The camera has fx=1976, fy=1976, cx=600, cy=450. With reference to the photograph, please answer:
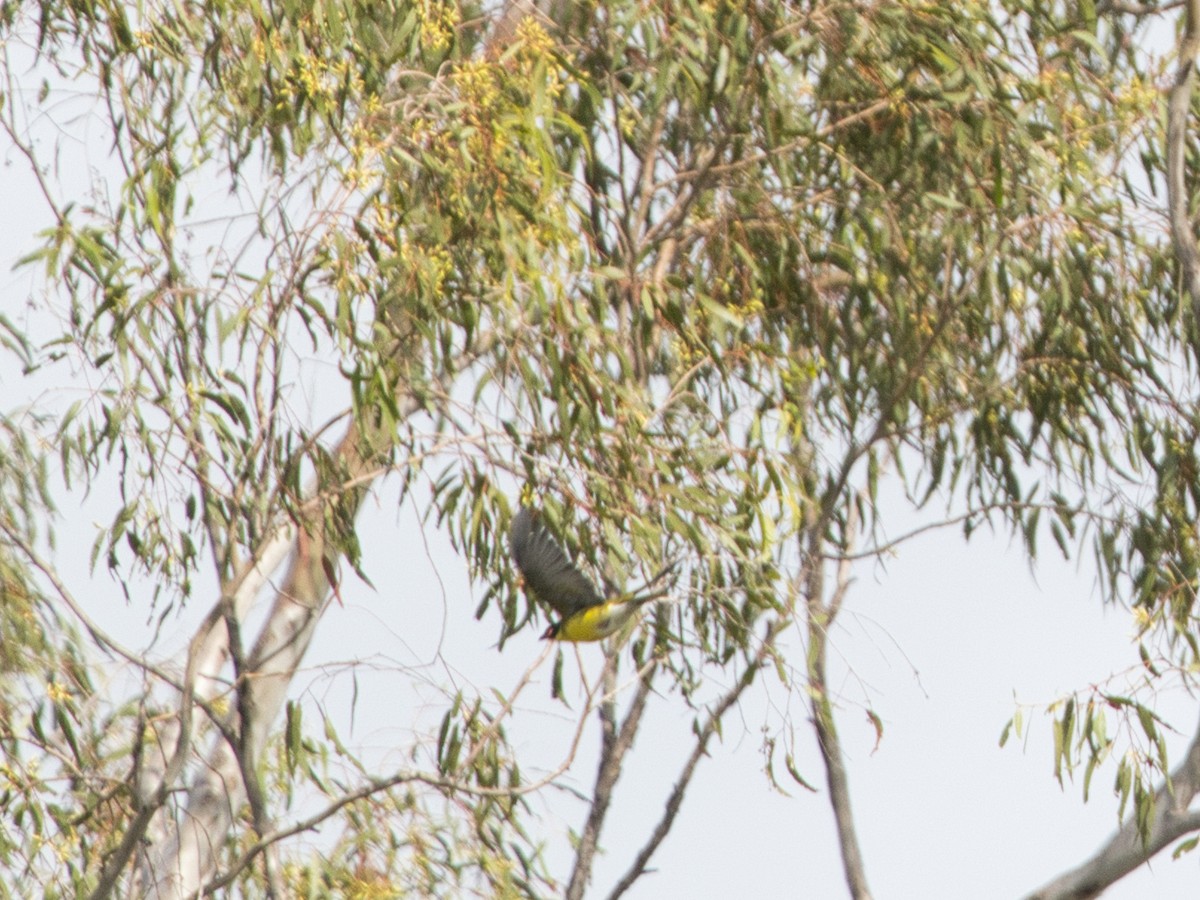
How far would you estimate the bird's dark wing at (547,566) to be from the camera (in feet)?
13.1

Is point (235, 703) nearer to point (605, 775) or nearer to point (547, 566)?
point (605, 775)

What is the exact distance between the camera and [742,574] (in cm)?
418

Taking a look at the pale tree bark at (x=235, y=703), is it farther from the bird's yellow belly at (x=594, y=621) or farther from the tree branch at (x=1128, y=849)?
the tree branch at (x=1128, y=849)

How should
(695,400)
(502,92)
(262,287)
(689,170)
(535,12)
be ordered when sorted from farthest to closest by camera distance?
(689,170) → (535,12) → (695,400) → (502,92) → (262,287)

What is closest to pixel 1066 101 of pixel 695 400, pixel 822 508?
pixel 822 508

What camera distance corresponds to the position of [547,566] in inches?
158

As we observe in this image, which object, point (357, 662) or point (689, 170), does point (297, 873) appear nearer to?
point (357, 662)

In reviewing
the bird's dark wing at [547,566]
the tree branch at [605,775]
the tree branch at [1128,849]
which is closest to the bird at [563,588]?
the bird's dark wing at [547,566]

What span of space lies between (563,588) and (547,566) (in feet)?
0.20

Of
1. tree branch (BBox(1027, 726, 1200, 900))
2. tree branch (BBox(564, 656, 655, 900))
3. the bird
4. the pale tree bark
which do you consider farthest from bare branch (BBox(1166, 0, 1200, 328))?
the pale tree bark

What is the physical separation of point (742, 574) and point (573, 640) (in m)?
0.39

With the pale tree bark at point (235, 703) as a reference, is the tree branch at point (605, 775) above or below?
below

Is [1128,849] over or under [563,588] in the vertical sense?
under

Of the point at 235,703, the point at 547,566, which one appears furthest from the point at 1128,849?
the point at 235,703
